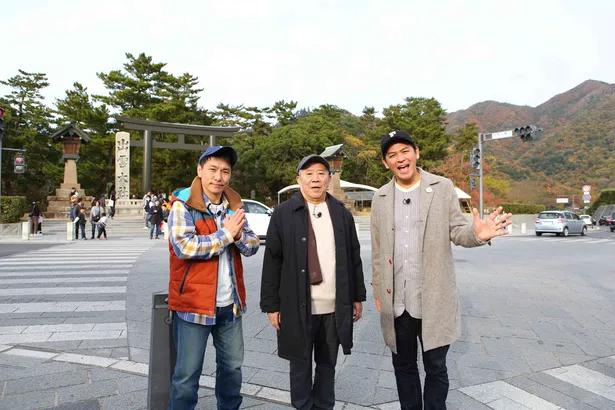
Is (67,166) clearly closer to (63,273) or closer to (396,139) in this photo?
(63,273)

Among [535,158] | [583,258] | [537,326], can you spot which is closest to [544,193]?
[535,158]

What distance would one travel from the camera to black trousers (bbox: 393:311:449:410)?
2.37 metres

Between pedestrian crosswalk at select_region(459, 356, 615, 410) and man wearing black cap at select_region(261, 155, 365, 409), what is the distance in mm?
1306

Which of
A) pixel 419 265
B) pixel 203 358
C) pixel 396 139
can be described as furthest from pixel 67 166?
pixel 419 265

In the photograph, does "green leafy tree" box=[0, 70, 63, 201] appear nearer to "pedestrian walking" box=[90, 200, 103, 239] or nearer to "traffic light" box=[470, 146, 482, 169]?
"pedestrian walking" box=[90, 200, 103, 239]

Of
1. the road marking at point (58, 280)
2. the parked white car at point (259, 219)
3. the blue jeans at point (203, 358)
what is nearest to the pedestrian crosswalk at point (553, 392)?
the blue jeans at point (203, 358)

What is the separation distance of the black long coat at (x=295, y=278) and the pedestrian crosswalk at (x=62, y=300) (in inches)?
99.5

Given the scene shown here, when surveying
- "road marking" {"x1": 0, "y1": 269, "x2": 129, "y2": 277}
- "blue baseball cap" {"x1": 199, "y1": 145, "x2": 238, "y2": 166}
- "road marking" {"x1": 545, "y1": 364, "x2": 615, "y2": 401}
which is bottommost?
"road marking" {"x1": 0, "y1": 269, "x2": 129, "y2": 277}

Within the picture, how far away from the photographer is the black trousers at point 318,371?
2.42 m

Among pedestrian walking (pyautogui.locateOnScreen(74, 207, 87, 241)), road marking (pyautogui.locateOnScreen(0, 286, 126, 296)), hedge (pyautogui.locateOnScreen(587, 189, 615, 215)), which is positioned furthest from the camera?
hedge (pyautogui.locateOnScreen(587, 189, 615, 215))

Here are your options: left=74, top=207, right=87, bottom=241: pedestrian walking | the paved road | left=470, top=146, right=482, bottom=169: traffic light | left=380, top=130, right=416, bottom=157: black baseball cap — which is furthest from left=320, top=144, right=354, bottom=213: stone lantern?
left=380, top=130, right=416, bottom=157: black baseball cap

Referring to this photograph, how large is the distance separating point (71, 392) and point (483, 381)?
3.13 meters

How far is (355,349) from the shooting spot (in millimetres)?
4043

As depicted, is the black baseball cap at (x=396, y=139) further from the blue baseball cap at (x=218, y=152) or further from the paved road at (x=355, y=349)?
the paved road at (x=355, y=349)
